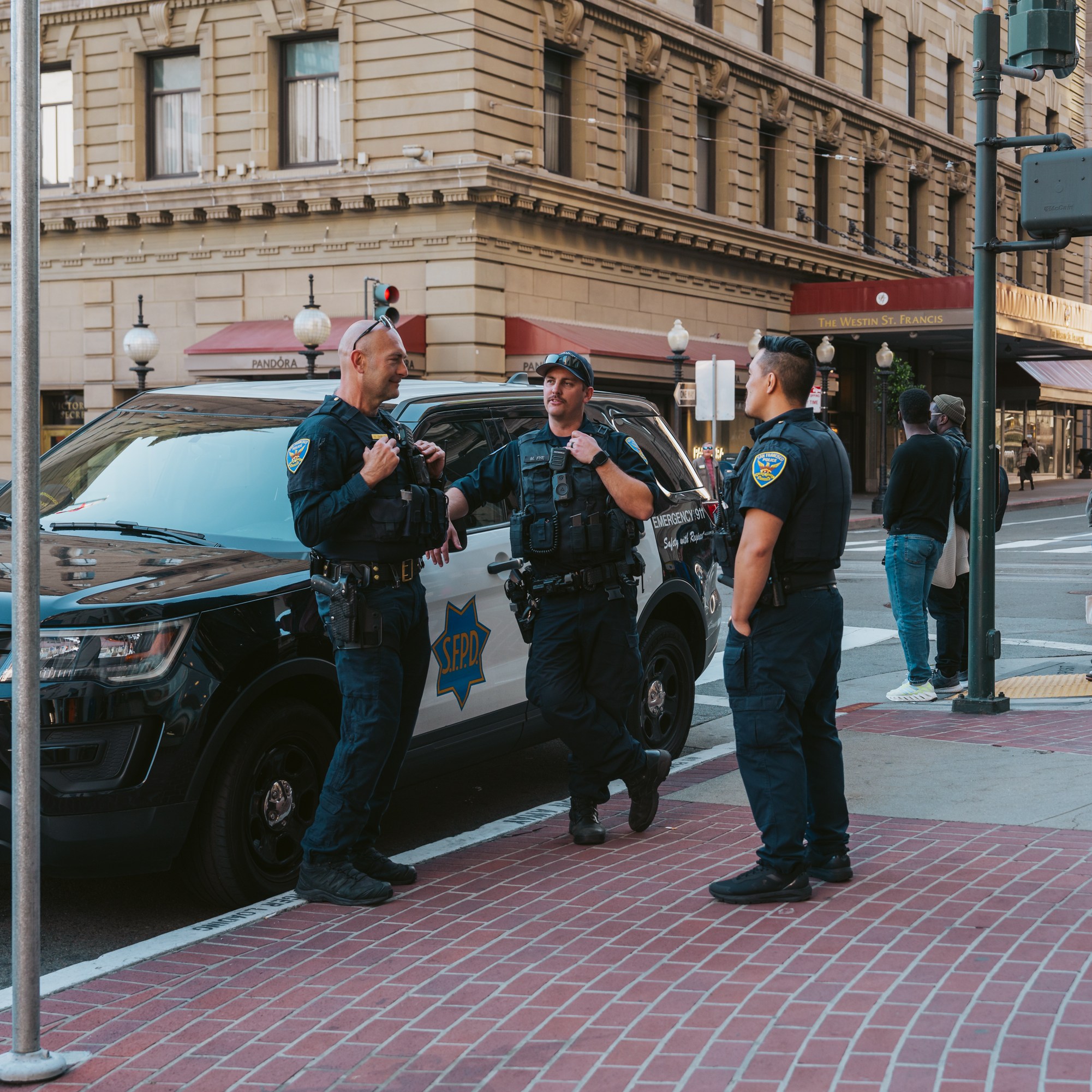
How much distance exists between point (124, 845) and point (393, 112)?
23.2 m

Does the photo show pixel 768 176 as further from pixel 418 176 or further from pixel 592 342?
pixel 418 176

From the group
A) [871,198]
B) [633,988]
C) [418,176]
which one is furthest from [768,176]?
[633,988]

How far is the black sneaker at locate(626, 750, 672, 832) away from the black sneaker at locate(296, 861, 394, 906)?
1.22 m

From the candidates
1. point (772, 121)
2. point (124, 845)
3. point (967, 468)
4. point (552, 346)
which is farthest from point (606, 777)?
point (772, 121)

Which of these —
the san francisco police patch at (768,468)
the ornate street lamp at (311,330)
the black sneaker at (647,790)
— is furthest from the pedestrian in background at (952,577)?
the ornate street lamp at (311,330)

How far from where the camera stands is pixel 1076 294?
5481 centimetres

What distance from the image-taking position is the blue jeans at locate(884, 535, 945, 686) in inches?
360

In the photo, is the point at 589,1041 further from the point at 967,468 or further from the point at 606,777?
the point at 967,468

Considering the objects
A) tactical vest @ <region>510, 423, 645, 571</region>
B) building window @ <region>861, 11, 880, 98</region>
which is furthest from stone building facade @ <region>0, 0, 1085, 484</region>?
tactical vest @ <region>510, 423, 645, 571</region>

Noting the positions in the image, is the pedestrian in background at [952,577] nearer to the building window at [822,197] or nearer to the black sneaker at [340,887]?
the black sneaker at [340,887]

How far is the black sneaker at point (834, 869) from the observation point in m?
5.19

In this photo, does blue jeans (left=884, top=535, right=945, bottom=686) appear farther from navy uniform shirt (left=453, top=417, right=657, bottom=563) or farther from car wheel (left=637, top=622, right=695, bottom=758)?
navy uniform shirt (left=453, top=417, right=657, bottom=563)

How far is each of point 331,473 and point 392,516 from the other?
250 mm

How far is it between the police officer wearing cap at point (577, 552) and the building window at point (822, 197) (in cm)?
3294
